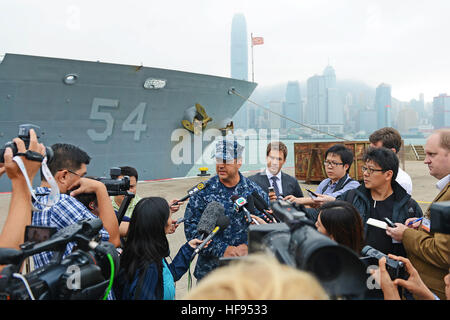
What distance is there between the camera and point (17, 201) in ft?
4.34

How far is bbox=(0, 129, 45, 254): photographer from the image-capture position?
1.28 m

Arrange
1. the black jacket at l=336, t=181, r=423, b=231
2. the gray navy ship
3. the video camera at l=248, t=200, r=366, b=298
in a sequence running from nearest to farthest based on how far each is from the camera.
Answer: the video camera at l=248, t=200, r=366, b=298, the black jacket at l=336, t=181, r=423, b=231, the gray navy ship

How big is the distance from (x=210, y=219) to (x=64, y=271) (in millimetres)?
1055

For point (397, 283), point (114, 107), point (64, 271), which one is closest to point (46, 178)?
point (64, 271)

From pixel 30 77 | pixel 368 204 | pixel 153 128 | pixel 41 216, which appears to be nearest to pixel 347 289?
pixel 41 216

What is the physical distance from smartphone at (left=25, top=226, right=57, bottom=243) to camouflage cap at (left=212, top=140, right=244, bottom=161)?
137 cm

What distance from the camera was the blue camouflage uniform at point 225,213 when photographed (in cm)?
226

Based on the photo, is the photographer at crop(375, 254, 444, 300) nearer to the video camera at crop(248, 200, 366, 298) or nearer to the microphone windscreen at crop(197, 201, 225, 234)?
the video camera at crop(248, 200, 366, 298)

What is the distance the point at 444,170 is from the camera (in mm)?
2127

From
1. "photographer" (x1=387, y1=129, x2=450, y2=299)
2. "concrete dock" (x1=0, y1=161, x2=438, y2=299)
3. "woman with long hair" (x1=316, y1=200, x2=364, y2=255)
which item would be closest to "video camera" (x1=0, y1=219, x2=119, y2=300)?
"woman with long hair" (x1=316, y1=200, x2=364, y2=255)

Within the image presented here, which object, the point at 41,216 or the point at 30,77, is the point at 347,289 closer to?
the point at 41,216

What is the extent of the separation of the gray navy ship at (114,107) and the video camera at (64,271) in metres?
9.23

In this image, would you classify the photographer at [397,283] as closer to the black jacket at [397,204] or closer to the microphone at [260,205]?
the black jacket at [397,204]
